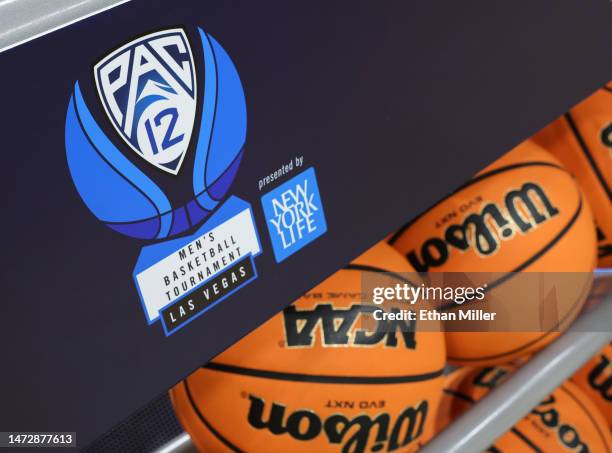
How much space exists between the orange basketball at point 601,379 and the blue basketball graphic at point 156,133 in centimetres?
106

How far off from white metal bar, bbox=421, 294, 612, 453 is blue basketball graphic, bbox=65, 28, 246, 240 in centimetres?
60

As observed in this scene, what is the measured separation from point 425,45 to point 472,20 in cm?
7

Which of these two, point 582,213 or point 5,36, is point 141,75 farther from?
point 582,213

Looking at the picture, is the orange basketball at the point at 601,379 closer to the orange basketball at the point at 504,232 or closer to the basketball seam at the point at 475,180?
the orange basketball at the point at 504,232

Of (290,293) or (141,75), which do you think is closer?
(141,75)

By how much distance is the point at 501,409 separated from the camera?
3.63 feet

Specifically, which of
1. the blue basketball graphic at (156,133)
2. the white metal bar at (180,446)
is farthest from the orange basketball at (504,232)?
the blue basketball graphic at (156,133)

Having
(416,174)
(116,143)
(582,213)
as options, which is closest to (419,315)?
(416,174)

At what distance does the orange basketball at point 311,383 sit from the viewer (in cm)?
85

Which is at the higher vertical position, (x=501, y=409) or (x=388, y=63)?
(x=388, y=63)

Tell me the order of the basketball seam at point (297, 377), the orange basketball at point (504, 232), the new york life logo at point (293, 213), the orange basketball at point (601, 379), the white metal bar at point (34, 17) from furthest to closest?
the orange basketball at point (601, 379)
the orange basketball at point (504, 232)
the basketball seam at point (297, 377)
the new york life logo at point (293, 213)
the white metal bar at point (34, 17)

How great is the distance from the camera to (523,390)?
44.2 inches

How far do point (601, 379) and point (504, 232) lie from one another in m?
0.56

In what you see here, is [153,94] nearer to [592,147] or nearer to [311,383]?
[311,383]
